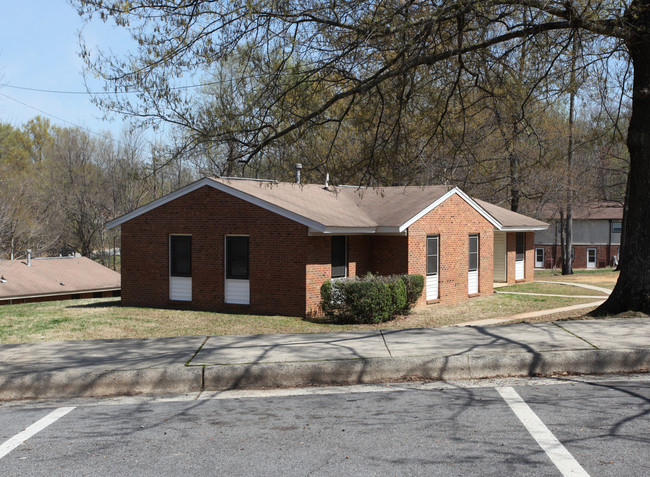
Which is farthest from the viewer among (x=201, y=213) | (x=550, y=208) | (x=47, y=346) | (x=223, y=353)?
(x=550, y=208)

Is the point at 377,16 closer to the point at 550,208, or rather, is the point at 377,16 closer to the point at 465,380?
the point at 465,380

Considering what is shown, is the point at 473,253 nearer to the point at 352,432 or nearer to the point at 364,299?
the point at 364,299

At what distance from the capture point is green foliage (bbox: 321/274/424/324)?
54.2ft

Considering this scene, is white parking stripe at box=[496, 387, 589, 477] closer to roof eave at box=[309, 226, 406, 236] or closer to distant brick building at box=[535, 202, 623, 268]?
roof eave at box=[309, 226, 406, 236]

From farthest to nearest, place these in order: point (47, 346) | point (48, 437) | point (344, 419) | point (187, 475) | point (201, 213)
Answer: point (201, 213) → point (47, 346) → point (344, 419) → point (48, 437) → point (187, 475)

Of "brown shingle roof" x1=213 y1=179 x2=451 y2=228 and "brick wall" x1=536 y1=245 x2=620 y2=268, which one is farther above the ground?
"brown shingle roof" x1=213 y1=179 x2=451 y2=228

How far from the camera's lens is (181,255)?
63.9 feet

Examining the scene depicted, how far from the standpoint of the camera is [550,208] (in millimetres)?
45875

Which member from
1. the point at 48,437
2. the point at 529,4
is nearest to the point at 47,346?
the point at 48,437

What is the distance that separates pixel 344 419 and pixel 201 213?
14.3 m

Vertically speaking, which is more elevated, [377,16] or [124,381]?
[377,16]

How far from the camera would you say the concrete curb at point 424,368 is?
6836mm

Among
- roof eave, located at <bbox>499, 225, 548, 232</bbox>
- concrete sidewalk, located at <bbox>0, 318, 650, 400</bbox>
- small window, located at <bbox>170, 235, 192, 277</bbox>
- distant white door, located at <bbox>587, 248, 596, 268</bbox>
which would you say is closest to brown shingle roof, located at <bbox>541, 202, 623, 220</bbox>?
distant white door, located at <bbox>587, 248, 596, 268</bbox>

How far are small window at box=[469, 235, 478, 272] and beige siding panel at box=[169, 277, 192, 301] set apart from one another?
10.7m
